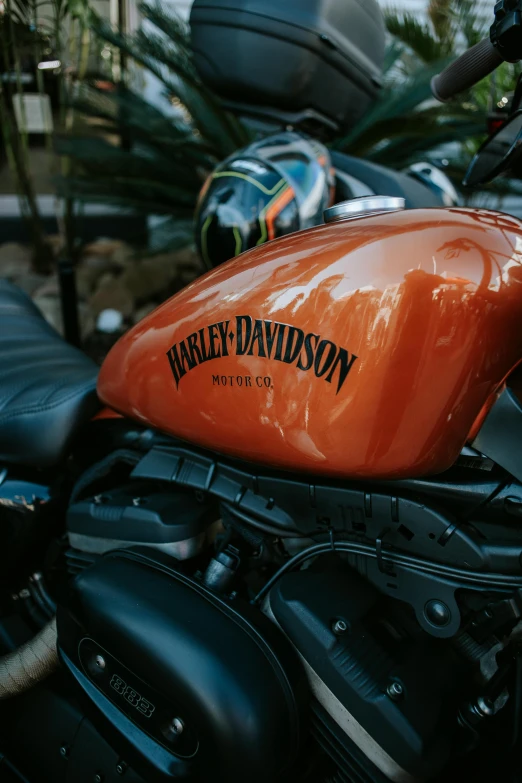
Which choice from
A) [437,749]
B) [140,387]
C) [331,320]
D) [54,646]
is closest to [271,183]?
[140,387]

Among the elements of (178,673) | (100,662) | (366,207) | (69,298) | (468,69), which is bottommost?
(69,298)

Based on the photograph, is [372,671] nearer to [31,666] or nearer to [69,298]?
[31,666]

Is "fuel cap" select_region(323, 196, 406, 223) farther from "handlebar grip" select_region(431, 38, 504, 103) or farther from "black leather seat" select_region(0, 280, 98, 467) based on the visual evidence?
"black leather seat" select_region(0, 280, 98, 467)

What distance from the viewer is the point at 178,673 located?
2.92ft

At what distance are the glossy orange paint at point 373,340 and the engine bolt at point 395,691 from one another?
292 mm

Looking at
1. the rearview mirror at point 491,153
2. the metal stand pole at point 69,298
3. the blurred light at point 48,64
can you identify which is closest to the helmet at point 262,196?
the rearview mirror at point 491,153

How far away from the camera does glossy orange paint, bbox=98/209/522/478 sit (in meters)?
0.74

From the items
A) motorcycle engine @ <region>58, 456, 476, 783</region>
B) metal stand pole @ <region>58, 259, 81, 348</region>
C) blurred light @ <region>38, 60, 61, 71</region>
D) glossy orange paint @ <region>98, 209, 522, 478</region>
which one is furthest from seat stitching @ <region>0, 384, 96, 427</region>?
blurred light @ <region>38, 60, 61, 71</region>

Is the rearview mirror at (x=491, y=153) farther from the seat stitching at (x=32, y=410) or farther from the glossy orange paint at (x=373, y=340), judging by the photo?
the seat stitching at (x=32, y=410)

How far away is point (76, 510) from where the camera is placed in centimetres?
119

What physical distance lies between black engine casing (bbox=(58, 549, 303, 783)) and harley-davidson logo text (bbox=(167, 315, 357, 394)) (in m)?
0.33

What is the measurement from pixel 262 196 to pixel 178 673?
1.21m

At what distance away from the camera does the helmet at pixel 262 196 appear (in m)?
1.73

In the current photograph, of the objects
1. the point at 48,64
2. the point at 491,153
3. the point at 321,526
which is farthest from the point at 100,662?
the point at 48,64
